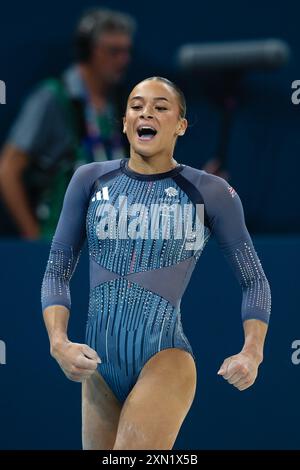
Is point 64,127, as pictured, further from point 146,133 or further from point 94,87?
point 146,133

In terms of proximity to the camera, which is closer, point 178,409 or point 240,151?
point 178,409

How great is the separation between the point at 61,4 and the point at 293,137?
100 centimetres

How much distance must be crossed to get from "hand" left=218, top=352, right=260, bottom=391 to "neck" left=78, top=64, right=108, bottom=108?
120 centimetres

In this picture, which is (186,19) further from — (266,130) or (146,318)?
(146,318)

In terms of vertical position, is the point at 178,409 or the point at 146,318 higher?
the point at 146,318

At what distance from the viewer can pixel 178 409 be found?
7.11 feet

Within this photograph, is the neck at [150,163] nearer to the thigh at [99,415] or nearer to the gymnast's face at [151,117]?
the gymnast's face at [151,117]

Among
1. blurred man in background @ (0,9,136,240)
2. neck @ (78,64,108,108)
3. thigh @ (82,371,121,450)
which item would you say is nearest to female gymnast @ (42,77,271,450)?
thigh @ (82,371,121,450)

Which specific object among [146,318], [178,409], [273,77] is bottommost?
[178,409]

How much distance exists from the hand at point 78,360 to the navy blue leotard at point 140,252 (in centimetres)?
13

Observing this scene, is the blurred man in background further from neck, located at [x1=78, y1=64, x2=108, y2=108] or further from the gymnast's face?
the gymnast's face

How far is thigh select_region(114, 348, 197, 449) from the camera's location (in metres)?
2.11

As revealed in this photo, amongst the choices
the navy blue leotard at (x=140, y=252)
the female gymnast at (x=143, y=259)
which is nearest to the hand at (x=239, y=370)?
the female gymnast at (x=143, y=259)
